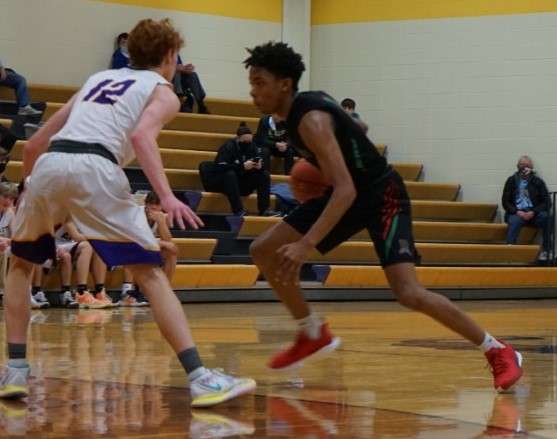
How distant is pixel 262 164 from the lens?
14.8 m

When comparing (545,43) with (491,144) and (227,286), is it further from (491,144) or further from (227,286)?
(227,286)

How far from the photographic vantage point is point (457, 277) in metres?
15.1

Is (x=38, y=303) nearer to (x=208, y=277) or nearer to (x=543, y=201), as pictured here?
(x=208, y=277)

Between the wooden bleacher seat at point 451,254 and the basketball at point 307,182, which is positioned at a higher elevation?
the basketball at point 307,182

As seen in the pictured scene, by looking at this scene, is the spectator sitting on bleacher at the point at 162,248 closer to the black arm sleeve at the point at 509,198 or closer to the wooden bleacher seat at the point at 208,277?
the wooden bleacher seat at the point at 208,277

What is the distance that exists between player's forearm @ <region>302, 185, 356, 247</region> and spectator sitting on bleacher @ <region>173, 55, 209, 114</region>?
11677mm

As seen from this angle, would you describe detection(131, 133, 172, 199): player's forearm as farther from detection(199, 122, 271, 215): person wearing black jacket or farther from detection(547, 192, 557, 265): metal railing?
detection(547, 192, 557, 265): metal railing

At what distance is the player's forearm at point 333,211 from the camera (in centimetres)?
509

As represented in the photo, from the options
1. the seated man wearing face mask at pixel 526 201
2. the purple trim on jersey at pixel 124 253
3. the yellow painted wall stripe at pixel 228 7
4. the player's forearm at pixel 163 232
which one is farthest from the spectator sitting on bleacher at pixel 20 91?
the purple trim on jersey at pixel 124 253

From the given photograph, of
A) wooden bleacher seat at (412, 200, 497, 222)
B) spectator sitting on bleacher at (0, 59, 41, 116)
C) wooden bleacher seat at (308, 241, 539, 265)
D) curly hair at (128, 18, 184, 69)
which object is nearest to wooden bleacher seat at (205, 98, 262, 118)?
wooden bleacher seat at (412, 200, 497, 222)

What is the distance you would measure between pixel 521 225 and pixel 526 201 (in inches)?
13.0

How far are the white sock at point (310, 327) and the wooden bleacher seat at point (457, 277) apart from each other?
835 cm

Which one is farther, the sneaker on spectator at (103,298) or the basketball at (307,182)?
the sneaker on spectator at (103,298)

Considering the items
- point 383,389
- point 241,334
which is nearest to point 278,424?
point 383,389
